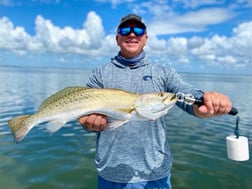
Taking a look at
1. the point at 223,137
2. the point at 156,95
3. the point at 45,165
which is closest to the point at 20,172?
the point at 45,165

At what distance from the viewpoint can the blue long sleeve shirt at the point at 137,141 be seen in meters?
4.39

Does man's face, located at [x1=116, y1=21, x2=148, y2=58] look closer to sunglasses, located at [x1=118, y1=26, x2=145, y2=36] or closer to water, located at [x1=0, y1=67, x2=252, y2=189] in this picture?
sunglasses, located at [x1=118, y1=26, x2=145, y2=36]

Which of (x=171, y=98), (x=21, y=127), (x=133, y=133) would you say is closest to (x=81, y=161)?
(x=21, y=127)

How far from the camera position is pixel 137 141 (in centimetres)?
439

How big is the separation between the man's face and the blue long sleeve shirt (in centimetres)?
23

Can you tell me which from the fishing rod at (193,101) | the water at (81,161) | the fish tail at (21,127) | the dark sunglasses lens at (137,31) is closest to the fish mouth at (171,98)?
the fishing rod at (193,101)

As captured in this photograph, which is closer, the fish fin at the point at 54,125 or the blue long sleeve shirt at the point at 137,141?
the blue long sleeve shirt at the point at 137,141

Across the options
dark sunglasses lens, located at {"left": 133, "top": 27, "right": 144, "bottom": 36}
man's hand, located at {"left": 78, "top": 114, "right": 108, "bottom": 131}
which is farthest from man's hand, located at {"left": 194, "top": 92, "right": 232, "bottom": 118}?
dark sunglasses lens, located at {"left": 133, "top": 27, "right": 144, "bottom": 36}

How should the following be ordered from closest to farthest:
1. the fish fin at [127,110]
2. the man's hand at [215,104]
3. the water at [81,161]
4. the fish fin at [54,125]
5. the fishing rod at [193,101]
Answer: the man's hand at [215,104] < the fishing rod at [193,101] < the fish fin at [127,110] < the fish fin at [54,125] < the water at [81,161]

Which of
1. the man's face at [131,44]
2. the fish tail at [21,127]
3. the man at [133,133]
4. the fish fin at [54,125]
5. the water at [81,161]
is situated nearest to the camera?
the man at [133,133]

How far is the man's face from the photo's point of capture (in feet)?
15.2

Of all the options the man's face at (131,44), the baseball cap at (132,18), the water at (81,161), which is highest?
the baseball cap at (132,18)

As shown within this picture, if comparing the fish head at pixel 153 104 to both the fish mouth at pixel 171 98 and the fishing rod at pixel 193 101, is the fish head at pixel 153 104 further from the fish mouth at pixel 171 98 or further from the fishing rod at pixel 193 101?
the fishing rod at pixel 193 101

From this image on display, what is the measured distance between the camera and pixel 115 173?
14.5 ft
